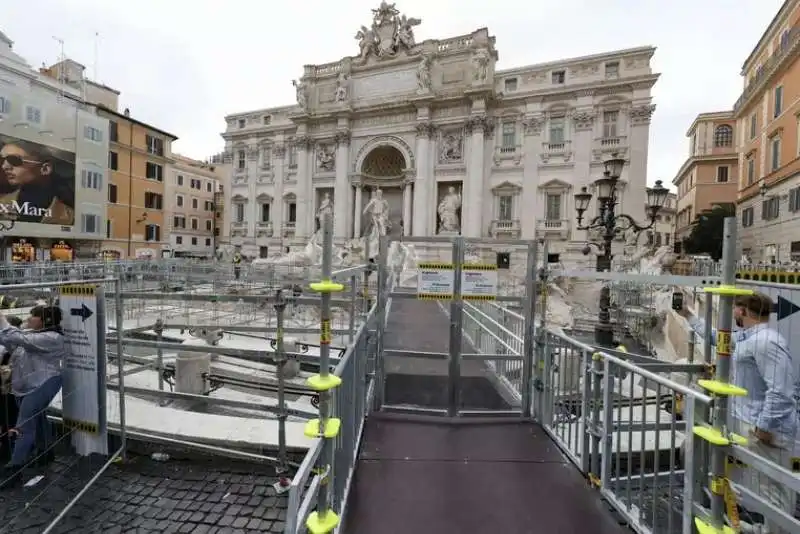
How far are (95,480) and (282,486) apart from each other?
6.69 ft

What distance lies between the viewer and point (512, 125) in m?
26.4

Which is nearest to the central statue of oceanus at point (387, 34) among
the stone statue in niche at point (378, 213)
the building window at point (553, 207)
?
the stone statue in niche at point (378, 213)

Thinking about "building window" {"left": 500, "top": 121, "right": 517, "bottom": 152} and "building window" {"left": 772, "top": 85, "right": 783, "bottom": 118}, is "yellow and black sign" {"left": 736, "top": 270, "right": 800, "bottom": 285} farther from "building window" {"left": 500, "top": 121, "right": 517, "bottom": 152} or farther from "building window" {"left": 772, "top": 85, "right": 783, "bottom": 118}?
"building window" {"left": 772, "top": 85, "right": 783, "bottom": 118}

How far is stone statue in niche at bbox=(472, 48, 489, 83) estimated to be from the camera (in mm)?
25133

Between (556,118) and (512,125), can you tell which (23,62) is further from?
(556,118)

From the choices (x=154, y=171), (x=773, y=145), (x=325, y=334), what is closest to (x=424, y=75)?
(x=773, y=145)

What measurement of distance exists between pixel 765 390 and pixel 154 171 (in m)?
41.0

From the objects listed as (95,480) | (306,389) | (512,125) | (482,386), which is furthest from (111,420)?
(512,125)

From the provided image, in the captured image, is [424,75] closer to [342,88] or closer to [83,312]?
[342,88]

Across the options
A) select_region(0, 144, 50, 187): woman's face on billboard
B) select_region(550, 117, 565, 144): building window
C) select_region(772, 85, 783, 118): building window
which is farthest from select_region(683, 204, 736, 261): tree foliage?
select_region(0, 144, 50, 187): woman's face on billboard

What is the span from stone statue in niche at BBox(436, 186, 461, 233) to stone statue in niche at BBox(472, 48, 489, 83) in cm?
742

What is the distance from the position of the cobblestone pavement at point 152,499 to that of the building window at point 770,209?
2938cm

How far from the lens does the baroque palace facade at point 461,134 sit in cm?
2411

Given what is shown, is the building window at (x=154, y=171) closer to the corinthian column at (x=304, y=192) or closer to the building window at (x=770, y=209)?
the corinthian column at (x=304, y=192)
